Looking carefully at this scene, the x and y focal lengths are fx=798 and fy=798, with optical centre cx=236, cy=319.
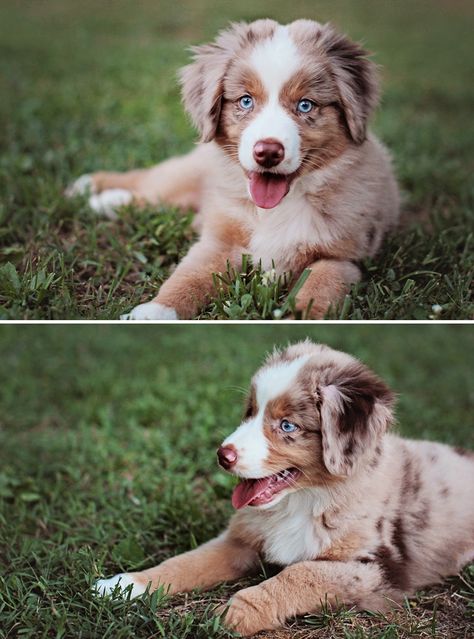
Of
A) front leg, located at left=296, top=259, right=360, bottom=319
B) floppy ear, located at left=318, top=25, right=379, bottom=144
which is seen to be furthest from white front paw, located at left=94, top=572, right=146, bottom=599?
floppy ear, located at left=318, top=25, right=379, bottom=144

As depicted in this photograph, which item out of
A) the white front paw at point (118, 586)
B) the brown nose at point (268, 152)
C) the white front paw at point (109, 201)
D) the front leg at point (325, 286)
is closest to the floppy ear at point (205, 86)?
the brown nose at point (268, 152)

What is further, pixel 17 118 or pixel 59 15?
pixel 59 15

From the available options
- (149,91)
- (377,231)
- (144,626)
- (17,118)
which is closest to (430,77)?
(149,91)

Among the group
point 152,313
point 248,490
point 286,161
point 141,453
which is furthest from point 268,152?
point 141,453

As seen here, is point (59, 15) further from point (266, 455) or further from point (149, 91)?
point (266, 455)

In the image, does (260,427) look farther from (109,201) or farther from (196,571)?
(109,201)

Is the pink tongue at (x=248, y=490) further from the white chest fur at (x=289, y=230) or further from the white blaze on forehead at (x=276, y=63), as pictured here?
the white blaze on forehead at (x=276, y=63)
